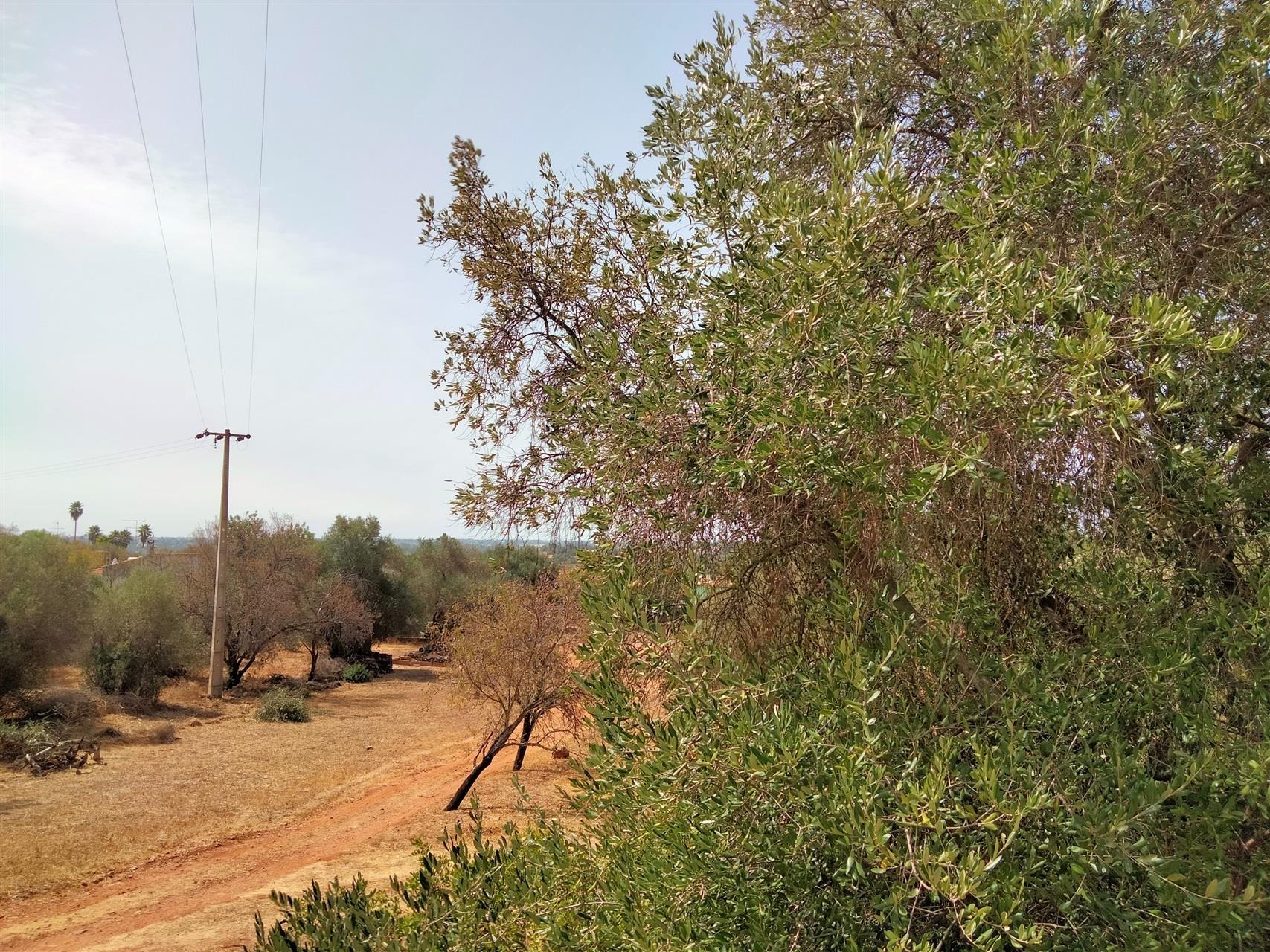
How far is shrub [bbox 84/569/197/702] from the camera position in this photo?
91.6 feet

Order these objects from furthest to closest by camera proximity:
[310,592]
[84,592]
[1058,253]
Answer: [310,592] < [84,592] < [1058,253]

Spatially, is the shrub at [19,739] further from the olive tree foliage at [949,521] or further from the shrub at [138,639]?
the olive tree foliage at [949,521]

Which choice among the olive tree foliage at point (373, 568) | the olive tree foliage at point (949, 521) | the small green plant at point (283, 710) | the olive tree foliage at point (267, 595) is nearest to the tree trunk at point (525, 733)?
the small green plant at point (283, 710)

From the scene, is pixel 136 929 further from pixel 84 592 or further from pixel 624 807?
pixel 84 592

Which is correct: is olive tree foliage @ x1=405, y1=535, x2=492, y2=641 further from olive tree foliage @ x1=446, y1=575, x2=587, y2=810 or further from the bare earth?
olive tree foliage @ x1=446, y1=575, x2=587, y2=810

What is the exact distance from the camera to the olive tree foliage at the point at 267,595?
114 feet

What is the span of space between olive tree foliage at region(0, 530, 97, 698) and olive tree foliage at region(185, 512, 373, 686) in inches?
229

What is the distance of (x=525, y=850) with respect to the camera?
13.9 feet

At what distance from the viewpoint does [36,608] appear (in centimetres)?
2522

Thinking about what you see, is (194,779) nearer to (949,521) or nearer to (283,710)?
(283,710)

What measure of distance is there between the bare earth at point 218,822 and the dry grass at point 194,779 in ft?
0.18

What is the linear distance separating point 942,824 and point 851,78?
3.66m

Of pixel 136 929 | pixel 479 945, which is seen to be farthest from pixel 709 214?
pixel 136 929

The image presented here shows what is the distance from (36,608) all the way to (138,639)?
14.5ft
